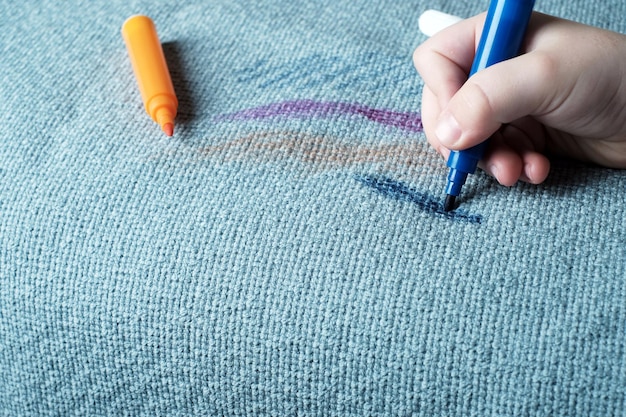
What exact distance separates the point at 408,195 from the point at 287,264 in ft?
0.31

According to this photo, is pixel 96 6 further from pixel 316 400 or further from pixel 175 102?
pixel 316 400

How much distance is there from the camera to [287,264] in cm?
43

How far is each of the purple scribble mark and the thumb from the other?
0.26 ft

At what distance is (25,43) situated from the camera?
593mm

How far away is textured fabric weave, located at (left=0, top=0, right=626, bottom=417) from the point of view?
0.40 meters

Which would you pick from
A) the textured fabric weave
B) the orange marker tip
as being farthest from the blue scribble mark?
the orange marker tip

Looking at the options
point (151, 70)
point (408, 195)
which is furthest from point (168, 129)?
point (408, 195)

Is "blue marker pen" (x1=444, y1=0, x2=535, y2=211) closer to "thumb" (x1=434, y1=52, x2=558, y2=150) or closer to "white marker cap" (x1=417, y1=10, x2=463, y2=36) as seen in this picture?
"thumb" (x1=434, y1=52, x2=558, y2=150)

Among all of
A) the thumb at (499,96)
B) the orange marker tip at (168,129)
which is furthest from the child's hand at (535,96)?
the orange marker tip at (168,129)

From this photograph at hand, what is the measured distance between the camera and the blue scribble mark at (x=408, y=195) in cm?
45

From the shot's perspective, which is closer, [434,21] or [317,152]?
[317,152]

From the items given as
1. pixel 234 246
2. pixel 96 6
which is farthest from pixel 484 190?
pixel 96 6

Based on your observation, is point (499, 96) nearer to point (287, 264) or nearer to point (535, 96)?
point (535, 96)

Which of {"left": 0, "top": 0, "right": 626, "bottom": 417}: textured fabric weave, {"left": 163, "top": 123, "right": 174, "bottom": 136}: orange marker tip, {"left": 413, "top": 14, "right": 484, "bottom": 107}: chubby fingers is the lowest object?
{"left": 0, "top": 0, "right": 626, "bottom": 417}: textured fabric weave
